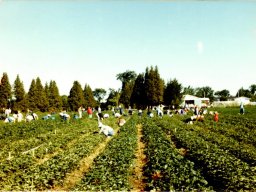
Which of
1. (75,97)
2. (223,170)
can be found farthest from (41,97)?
(223,170)

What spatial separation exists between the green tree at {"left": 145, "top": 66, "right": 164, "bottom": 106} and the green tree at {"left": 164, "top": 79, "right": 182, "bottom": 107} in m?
2.00

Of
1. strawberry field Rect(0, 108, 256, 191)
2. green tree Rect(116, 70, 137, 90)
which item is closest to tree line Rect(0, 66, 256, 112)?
green tree Rect(116, 70, 137, 90)

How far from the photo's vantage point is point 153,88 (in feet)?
286

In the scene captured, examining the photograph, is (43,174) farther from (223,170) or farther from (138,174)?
(223,170)

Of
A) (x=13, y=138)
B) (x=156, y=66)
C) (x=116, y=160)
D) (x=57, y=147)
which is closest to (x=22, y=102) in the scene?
(x=156, y=66)

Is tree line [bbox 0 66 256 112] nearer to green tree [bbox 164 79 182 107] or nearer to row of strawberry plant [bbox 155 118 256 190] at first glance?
green tree [bbox 164 79 182 107]

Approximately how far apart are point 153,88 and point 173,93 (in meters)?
5.71

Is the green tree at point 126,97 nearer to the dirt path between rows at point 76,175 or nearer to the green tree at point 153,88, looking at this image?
the green tree at point 153,88

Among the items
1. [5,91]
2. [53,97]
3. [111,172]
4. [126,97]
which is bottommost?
[111,172]

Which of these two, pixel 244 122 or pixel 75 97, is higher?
pixel 75 97

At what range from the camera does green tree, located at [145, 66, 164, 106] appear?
86938 millimetres

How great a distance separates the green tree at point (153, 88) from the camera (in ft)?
285

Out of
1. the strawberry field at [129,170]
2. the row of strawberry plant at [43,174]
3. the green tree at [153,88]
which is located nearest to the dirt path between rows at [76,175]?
the strawberry field at [129,170]

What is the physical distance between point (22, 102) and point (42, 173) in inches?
2776
